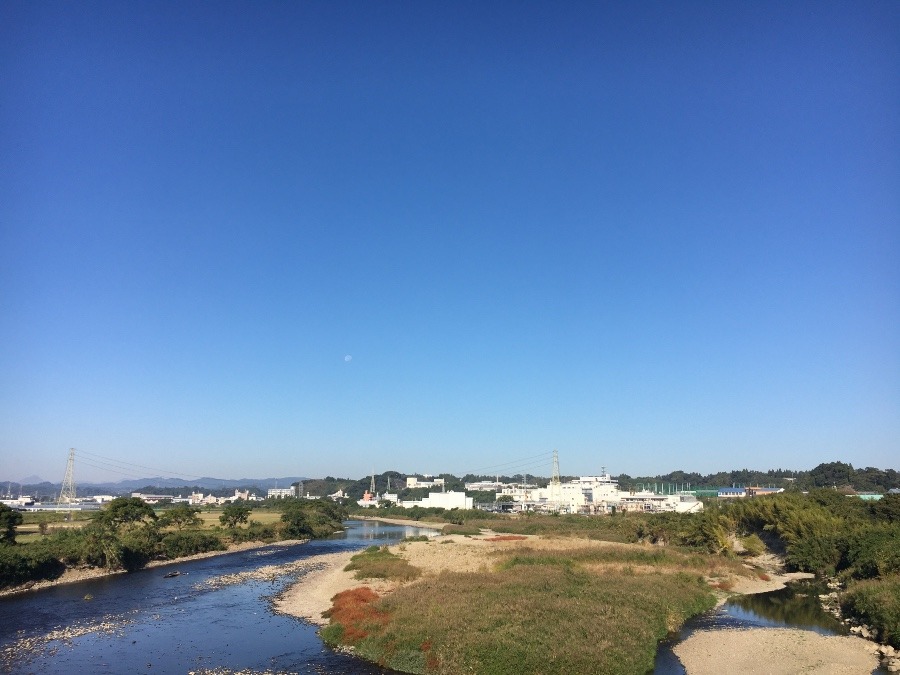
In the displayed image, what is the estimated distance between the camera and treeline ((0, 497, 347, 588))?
120ft

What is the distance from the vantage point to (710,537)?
53.8m

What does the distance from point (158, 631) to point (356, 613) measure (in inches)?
362

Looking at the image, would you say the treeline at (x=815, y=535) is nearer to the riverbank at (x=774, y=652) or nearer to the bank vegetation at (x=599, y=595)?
Answer: the bank vegetation at (x=599, y=595)

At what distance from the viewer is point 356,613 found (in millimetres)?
27125

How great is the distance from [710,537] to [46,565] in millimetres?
54269

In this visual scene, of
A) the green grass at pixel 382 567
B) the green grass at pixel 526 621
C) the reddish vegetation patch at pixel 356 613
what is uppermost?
the green grass at pixel 526 621

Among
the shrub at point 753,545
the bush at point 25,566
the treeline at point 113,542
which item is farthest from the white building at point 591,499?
the bush at point 25,566

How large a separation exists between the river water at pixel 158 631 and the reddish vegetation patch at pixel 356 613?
4.58 ft

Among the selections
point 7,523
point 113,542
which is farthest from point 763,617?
point 7,523

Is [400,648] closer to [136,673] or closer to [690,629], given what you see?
[136,673]

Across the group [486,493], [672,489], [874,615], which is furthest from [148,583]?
[672,489]

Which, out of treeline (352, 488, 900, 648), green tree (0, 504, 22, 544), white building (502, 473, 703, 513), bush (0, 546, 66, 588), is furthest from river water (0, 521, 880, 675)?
white building (502, 473, 703, 513)

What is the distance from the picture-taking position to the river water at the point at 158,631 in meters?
21.6

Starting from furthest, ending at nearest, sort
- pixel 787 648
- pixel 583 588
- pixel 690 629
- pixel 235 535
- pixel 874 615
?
pixel 235 535 < pixel 583 588 < pixel 690 629 < pixel 874 615 < pixel 787 648
